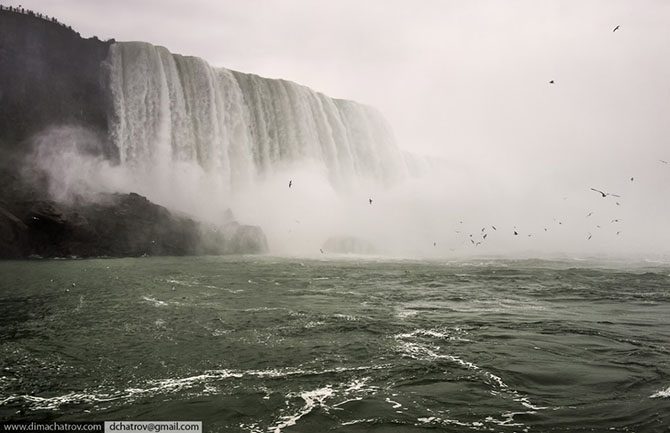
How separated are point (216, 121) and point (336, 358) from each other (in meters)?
39.3

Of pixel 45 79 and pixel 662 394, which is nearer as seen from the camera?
pixel 662 394

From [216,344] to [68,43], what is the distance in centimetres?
4404

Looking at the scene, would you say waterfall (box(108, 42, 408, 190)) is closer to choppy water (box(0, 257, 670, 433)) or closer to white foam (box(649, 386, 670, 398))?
choppy water (box(0, 257, 670, 433))

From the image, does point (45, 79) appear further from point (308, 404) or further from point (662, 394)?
point (662, 394)

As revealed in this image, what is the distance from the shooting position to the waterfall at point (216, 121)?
41750 millimetres

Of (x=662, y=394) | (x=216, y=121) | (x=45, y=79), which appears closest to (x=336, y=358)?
(x=662, y=394)

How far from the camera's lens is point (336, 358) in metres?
8.98

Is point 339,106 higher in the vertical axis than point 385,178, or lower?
higher

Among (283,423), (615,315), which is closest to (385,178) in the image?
(615,315)

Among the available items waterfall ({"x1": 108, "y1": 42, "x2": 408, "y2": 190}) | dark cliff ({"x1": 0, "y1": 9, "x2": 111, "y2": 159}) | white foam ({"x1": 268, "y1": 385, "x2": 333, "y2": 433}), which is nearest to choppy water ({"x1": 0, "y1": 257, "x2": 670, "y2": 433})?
white foam ({"x1": 268, "y1": 385, "x2": 333, "y2": 433})

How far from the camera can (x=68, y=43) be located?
42.9 m

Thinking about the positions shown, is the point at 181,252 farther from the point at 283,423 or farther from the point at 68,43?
the point at 283,423

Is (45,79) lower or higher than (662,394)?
higher

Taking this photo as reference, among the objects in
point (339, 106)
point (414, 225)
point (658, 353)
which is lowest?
point (658, 353)
